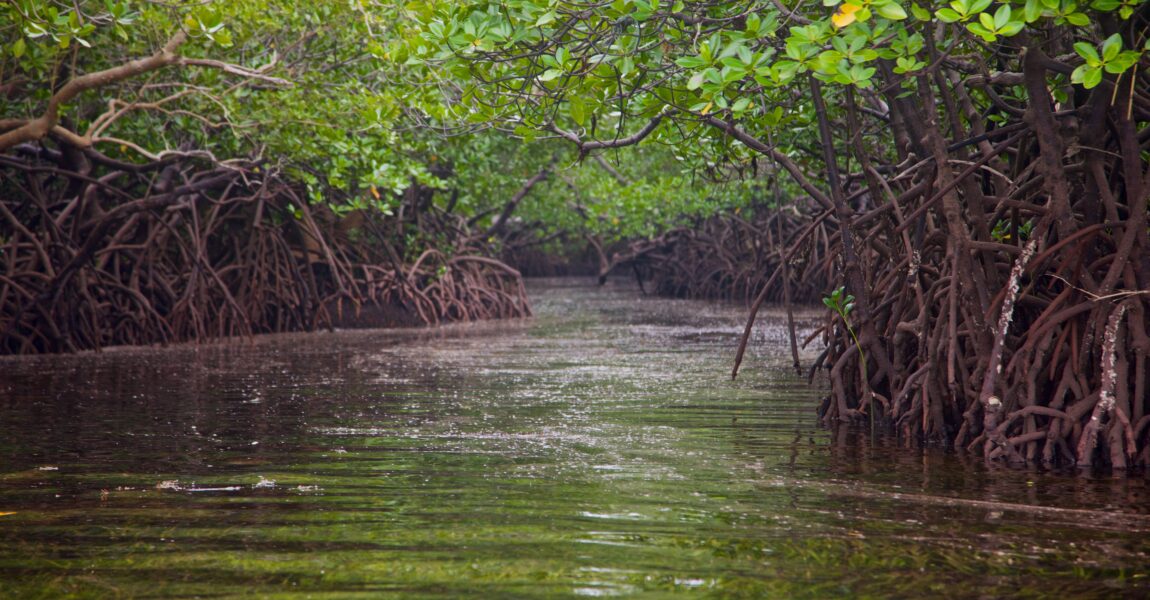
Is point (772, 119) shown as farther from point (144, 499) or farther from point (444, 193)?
point (444, 193)

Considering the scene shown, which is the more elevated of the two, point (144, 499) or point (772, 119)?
point (772, 119)

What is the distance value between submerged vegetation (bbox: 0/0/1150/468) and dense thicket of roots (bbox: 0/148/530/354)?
0.04 metres

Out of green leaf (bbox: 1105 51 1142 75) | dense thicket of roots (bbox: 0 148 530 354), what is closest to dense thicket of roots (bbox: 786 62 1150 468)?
green leaf (bbox: 1105 51 1142 75)

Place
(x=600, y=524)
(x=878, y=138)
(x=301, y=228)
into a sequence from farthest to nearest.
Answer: (x=301, y=228) < (x=878, y=138) < (x=600, y=524)

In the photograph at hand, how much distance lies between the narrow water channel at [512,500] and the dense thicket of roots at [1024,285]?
27 centimetres

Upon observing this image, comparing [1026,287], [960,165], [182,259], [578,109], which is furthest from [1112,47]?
[182,259]

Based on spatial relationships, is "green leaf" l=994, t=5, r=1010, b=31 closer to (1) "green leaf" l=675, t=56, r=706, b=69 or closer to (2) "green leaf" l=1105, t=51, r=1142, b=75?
(2) "green leaf" l=1105, t=51, r=1142, b=75

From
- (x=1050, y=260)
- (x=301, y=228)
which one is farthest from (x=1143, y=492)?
(x=301, y=228)

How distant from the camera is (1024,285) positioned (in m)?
5.71

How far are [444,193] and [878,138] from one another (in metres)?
9.44

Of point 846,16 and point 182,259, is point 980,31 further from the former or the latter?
point 182,259

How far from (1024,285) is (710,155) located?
3.14 m

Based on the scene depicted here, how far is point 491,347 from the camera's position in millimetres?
11969

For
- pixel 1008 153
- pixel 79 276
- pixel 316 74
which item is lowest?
pixel 79 276
